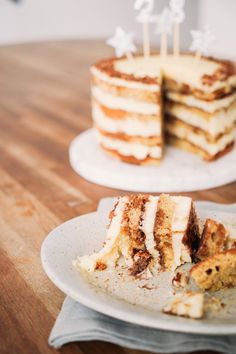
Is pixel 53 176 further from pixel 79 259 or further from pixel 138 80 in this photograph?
pixel 79 259

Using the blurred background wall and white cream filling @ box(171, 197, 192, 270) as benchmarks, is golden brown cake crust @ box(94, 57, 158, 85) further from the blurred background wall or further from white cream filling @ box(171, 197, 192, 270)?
the blurred background wall

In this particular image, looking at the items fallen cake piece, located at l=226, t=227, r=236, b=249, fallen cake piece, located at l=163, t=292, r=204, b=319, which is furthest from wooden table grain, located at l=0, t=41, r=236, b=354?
fallen cake piece, located at l=226, t=227, r=236, b=249

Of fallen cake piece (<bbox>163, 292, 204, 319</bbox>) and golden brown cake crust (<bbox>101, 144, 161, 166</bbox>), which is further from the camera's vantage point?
golden brown cake crust (<bbox>101, 144, 161, 166</bbox>)

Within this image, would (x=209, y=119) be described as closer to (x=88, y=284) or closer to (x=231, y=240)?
(x=231, y=240)

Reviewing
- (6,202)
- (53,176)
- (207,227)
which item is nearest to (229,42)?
(53,176)

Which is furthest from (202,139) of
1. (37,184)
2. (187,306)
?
(187,306)

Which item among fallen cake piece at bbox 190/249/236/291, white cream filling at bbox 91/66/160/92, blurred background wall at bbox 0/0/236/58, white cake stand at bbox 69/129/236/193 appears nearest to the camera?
fallen cake piece at bbox 190/249/236/291

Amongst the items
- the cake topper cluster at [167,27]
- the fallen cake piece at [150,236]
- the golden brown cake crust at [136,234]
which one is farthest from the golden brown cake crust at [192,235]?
the cake topper cluster at [167,27]
